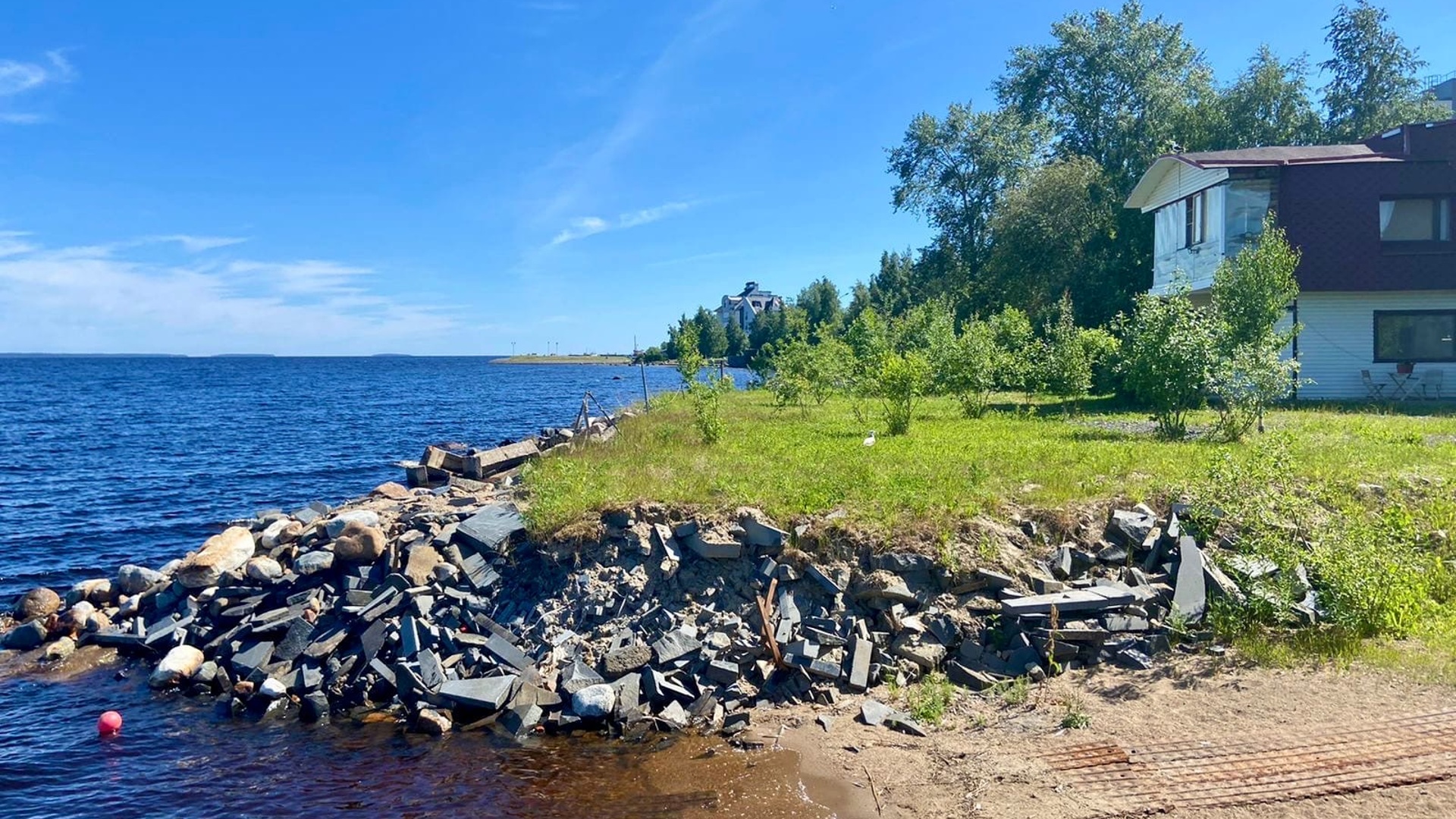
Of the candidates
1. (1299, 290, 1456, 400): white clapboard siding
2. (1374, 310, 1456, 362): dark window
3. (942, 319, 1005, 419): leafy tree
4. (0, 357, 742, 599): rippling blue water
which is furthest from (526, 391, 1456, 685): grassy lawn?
(0, 357, 742, 599): rippling blue water

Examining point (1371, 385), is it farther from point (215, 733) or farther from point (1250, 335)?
point (215, 733)

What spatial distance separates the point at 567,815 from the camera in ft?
23.3

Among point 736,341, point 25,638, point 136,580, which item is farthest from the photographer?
point 736,341

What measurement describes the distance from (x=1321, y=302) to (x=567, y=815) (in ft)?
80.7

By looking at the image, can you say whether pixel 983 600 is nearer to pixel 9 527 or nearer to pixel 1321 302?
pixel 1321 302

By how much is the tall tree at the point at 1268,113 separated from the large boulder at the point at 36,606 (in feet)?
134

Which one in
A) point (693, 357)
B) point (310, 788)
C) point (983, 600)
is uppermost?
point (693, 357)

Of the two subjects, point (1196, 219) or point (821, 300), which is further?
point (821, 300)

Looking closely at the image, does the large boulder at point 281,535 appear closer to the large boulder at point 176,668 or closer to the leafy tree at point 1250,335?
the large boulder at point 176,668

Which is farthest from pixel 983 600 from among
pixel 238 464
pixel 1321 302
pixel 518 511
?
pixel 238 464

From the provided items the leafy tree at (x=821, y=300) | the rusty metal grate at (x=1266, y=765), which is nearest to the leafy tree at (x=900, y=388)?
the rusty metal grate at (x=1266, y=765)

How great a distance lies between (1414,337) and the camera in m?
23.0

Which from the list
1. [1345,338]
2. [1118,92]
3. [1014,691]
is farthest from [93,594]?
[1118,92]

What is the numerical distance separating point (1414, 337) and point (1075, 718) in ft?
74.9
